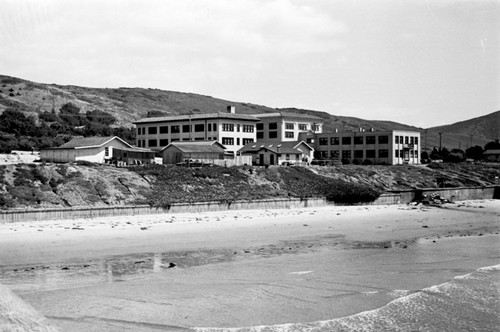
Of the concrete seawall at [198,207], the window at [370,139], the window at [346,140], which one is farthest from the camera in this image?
the window at [346,140]

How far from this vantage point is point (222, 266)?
71.2 ft

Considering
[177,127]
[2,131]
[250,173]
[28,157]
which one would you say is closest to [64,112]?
[2,131]

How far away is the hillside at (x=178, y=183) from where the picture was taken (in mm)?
41531

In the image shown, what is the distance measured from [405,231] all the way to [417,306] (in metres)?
20.2

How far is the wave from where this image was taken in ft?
44.7

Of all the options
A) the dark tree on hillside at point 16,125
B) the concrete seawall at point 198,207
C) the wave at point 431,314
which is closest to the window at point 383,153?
the concrete seawall at point 198,207

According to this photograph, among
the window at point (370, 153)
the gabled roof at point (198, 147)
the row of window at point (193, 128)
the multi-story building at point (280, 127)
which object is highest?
the multi-story building at point (280, 127)

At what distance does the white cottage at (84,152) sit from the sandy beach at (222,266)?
1025 inches

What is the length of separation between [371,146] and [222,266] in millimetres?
78214

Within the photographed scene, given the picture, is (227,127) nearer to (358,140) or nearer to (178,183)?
(358,140)

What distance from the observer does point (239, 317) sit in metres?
14.4

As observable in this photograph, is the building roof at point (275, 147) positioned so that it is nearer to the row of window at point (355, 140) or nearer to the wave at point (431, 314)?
the row of window at point (355, 140)

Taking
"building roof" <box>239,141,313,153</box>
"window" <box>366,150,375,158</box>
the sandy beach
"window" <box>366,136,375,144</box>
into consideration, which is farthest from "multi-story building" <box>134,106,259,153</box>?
the sandy beach

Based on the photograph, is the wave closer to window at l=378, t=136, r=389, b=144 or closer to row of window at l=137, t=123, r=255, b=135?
row of window at l=137, t=123, r=255, b=135
